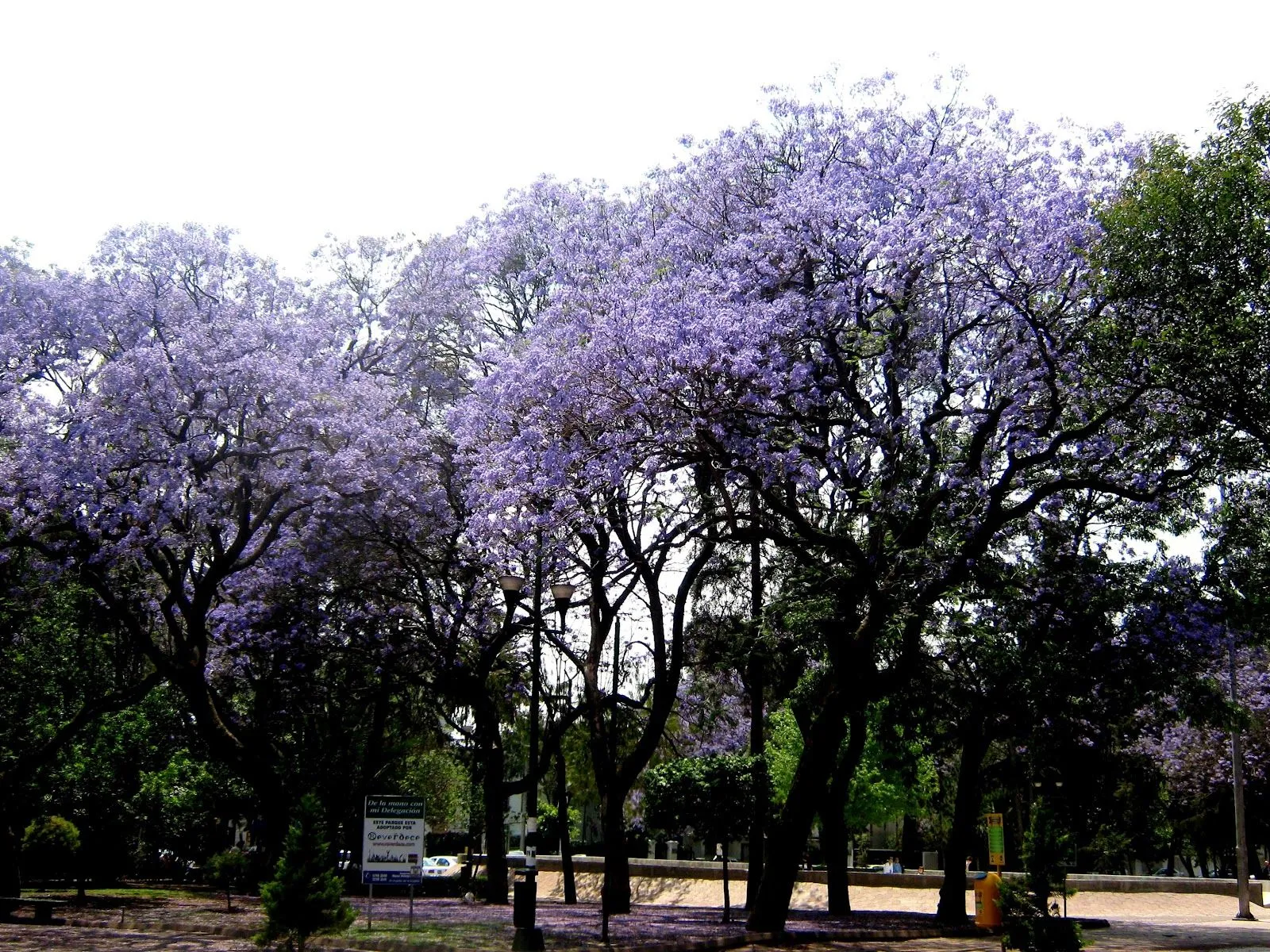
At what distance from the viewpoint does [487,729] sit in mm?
26172

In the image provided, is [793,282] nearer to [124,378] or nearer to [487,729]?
[124,378]

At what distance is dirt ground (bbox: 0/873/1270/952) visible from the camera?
17328mm

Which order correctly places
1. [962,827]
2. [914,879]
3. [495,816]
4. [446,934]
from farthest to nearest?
[914,879]
[495,816]
[962,827]
[446,934]

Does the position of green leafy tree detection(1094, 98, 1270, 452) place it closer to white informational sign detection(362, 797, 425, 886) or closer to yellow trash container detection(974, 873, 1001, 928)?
yellow trash container detection(974, 873, 1001, 928)

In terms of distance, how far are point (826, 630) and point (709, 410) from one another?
5349 mm

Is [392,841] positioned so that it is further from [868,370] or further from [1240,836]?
[1240,836]

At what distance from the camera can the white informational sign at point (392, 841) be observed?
18516mm

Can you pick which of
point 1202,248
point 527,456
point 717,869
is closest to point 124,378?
point 527,456

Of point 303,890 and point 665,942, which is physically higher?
point 303,890

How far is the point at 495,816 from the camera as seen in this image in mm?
26406

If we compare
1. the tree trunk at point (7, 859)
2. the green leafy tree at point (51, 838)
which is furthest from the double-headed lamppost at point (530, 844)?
the tree trunk at point (7, 859)

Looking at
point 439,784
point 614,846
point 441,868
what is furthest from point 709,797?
point 439,784

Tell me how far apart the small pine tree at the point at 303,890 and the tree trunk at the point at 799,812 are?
7373 mm

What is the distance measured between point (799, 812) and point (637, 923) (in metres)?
4.80
